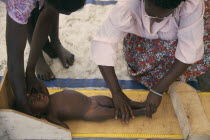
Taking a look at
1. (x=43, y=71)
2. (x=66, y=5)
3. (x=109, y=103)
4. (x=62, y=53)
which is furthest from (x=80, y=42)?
(x=66, y=5)

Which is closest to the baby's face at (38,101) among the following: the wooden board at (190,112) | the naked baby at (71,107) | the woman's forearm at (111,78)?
the naked baby at (71,107)

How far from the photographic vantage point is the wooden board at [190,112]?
1.39m

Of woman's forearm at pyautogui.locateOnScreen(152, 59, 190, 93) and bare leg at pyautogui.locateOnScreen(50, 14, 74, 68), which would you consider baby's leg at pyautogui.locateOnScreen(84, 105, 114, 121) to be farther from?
bare leg at pyautogui.locateOnScreen(50, 14, 74, 68)

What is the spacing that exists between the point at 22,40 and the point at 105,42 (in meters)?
0.47

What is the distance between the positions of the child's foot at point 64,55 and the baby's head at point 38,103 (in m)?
0.56

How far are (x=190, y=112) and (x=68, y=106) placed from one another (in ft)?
2.24

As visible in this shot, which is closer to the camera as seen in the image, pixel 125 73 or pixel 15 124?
pixel 15 124

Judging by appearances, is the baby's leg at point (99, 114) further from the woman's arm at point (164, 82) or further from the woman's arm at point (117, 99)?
the woman's arm at point (164, 82)

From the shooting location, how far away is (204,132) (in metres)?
1.37

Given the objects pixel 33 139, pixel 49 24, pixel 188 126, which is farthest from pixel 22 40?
pixel 188 126

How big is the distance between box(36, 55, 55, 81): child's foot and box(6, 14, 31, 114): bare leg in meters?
0.56

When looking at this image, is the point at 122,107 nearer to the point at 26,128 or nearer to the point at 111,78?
the point at 111,78

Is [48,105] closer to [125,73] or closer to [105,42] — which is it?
[105,42]

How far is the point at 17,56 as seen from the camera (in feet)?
3.82
